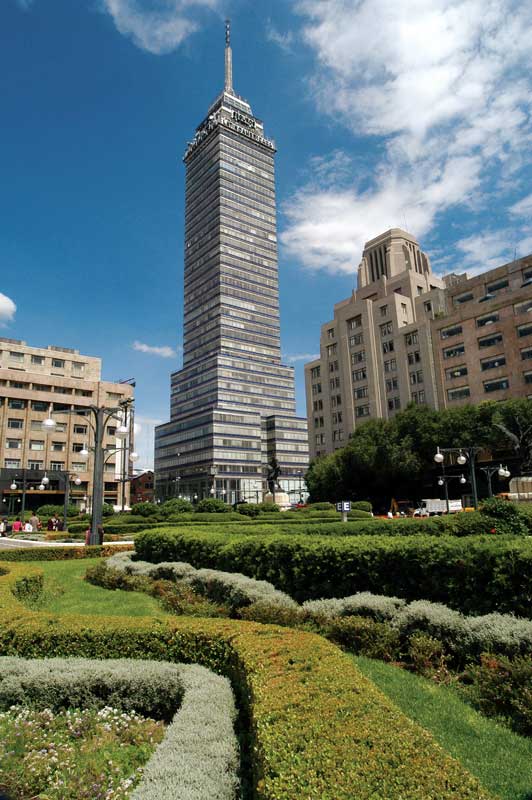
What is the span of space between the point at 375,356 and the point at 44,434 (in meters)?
47.8

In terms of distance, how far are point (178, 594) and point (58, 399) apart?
64.0 m

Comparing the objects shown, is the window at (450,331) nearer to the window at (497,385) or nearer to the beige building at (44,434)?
the window at (497,385)

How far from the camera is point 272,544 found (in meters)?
10.0

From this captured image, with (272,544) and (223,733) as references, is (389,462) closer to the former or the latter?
(272,544)

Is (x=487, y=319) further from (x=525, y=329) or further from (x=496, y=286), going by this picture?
(x=496, y=286)

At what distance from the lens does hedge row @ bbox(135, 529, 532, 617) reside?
21.8 ft

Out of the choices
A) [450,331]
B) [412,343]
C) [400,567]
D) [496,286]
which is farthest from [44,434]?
[400,567]

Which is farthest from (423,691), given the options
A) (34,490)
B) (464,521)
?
(34,490)

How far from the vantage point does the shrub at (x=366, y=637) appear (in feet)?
21.5

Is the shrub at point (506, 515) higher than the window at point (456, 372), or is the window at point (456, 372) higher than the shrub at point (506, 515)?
the window at point (456, 372)

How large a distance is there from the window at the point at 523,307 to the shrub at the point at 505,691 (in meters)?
56.0

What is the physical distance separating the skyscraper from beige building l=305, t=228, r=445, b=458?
111 ft

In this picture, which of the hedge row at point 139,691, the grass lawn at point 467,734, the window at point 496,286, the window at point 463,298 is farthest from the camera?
the window at point 463,298

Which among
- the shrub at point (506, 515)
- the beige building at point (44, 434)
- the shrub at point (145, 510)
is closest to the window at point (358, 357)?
the beige building at point (44, 434)
